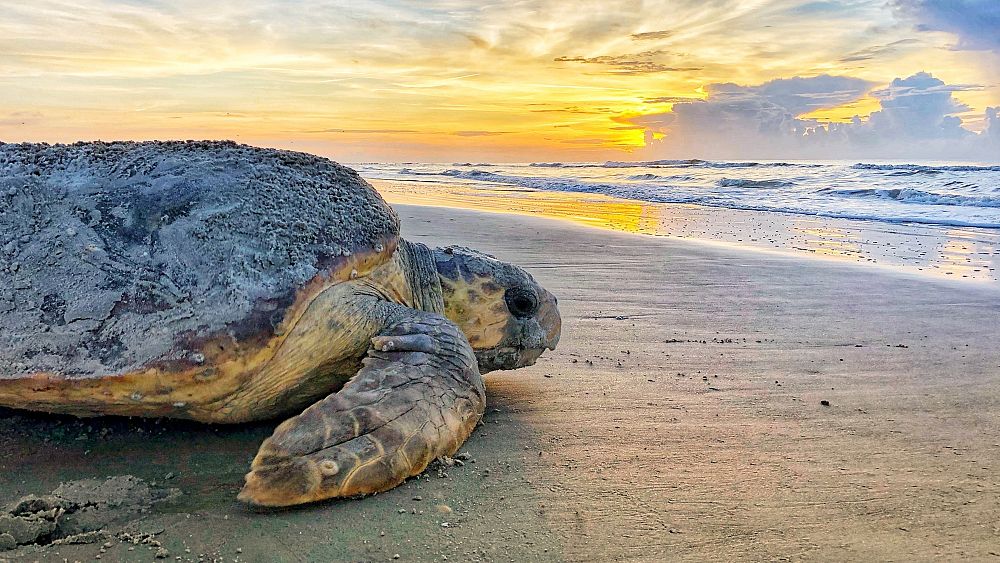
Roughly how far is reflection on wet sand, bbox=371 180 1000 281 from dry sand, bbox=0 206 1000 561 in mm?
3538

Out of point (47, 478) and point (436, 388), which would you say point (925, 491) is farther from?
point (47, 478)

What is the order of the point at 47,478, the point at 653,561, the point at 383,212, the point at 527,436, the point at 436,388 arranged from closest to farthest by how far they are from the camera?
the point at 653,561, the point at 47,478, the point at 436,388, the point at 527,436, the point at 383,212

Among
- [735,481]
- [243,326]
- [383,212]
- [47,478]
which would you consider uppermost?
[383,212]

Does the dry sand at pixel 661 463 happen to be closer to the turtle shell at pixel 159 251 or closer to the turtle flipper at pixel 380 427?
the turtle flipper at pixel 380 427

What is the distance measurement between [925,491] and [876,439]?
1.60ft

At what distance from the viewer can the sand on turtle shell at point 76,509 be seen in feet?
6.41

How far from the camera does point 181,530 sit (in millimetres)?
1995

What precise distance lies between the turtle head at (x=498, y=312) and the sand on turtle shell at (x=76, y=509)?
5.57 feet

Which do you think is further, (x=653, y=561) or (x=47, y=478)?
(x=47, y=478)

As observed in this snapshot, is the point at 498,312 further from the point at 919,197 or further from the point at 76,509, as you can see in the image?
the point at 919,197

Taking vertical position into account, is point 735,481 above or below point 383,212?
below

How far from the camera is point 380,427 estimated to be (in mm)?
2250

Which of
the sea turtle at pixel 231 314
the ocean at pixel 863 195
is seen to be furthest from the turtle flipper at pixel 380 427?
the ocean at pixel 863 195

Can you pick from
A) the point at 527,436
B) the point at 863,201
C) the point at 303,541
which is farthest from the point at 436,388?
the point at 863,201
